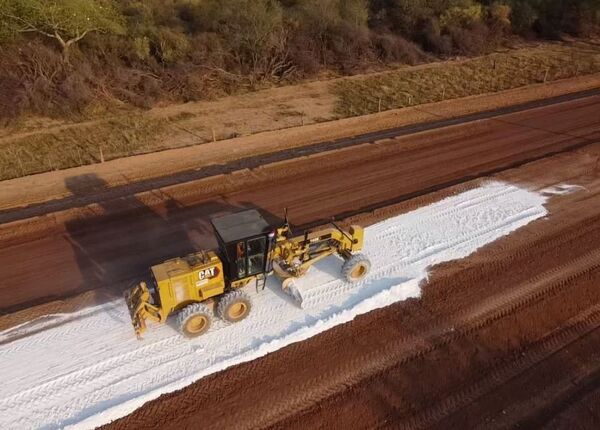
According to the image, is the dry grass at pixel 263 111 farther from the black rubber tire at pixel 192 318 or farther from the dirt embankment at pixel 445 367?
the dirt embankment at pixel 445 367

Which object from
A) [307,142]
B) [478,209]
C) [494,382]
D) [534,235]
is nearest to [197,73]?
[307,142]

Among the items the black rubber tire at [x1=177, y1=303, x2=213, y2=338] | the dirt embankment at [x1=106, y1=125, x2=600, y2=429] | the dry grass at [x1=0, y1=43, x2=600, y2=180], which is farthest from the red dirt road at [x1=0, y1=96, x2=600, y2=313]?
the dirt embankment at [x1=106, y1=125, x2=600, y2=429]

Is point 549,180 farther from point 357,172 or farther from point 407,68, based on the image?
point 407,68

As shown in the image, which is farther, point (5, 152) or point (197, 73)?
point (197, 73)

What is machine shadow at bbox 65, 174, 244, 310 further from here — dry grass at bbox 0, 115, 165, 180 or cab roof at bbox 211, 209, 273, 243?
cab roof at bbox 211, 209, 273, 243

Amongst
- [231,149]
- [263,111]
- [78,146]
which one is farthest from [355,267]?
[263,111]

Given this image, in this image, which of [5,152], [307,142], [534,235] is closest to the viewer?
[534,235]

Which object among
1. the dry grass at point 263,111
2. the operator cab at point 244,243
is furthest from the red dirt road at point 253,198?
the operator cab at point 244,243
